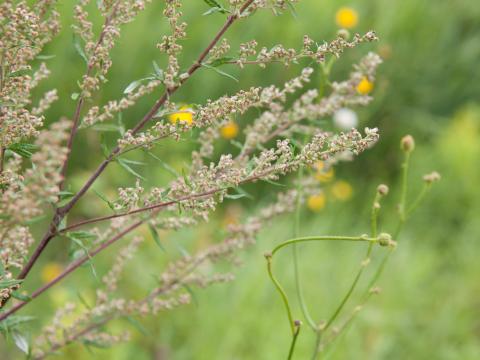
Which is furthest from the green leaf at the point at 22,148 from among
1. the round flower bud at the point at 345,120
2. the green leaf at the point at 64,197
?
the round flower bud at the point at 345,120

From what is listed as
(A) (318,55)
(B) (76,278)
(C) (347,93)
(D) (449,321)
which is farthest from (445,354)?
(A) (318,55)

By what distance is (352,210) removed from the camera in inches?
191

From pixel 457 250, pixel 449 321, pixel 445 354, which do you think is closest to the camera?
pixel 445 354

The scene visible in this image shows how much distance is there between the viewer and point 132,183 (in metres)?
4.23

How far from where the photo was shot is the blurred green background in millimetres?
3188

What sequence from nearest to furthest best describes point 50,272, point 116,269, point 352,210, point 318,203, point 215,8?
point 215,8, point 116,269, point 50,272, point 318,203, point 352,210

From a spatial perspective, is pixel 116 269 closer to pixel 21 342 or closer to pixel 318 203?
pixel 21 342

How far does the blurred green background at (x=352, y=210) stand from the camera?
319 cm

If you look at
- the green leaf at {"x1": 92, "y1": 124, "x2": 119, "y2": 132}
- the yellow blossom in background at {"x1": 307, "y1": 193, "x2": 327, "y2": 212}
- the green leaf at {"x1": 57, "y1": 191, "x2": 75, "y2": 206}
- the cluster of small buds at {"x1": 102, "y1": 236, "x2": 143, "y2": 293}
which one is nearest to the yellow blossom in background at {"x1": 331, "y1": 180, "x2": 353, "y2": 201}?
the yellow blossom in background at {"x1": 307, "y1": 193, "x2": 327, "y2": 212}

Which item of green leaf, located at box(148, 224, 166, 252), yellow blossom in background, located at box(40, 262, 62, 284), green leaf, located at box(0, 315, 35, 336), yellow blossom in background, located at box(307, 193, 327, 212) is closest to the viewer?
green leaf, located at box(0, 315, 35, 336)

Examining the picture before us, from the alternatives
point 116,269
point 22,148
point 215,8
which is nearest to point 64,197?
point 22,148

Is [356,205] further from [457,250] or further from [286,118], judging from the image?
[286,118]

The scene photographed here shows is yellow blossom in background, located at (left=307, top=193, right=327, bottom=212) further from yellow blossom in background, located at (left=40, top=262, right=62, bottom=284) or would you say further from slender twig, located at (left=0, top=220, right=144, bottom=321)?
slender twig, located at (left=0, top=220, right=144, bottom=321)

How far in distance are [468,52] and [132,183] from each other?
121 inches
